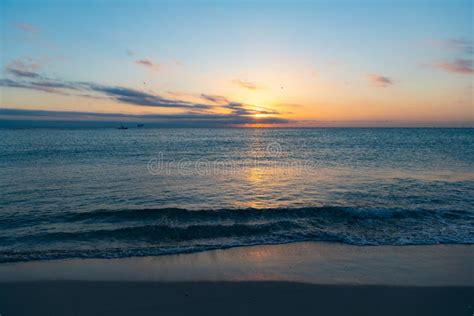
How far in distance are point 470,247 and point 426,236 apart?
120 cm

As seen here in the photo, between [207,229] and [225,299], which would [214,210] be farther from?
[225,299]

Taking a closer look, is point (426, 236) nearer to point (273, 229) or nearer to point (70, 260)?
point (273, 229)

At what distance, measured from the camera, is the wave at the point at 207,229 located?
354 inches

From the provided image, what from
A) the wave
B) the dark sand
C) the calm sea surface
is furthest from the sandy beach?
the calm sea surface

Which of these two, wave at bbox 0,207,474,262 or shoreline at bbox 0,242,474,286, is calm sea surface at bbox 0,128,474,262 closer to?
wave at bbox 0,207,474,262

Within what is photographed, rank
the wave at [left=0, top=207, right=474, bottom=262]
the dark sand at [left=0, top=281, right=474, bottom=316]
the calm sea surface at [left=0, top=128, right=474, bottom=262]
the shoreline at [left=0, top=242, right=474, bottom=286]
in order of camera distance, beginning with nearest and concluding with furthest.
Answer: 1. the dark sand at [left=0, top=281, right=474, bottom=316]
2. the shoreline at [left=0, top=242, right=474, bottom=286]
3. the wave at [left=0, top=207, right=474, bottom=262]
4. the calm sea surface at [left=0, top=128, right=474, bottom=262]

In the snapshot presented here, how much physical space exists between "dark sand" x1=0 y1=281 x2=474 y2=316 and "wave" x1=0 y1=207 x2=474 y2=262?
1.90 metres

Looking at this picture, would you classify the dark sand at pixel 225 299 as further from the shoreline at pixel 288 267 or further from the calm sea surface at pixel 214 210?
the calm sea surface at pixel 214 210

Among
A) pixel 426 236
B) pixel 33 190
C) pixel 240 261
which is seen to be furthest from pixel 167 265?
pixel 33 190

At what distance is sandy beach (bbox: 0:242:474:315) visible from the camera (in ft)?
19.0

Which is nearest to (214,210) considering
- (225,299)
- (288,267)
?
(288,267)

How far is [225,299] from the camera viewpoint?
6.10 meters

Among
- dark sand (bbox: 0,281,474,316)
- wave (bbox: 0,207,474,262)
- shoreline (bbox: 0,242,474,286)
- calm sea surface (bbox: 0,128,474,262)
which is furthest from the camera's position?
calm sea surface (bbox: 0,128,474,262)

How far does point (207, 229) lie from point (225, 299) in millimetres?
4710
